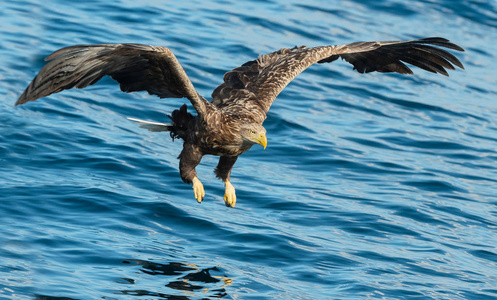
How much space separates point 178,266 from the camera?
26.7 ft

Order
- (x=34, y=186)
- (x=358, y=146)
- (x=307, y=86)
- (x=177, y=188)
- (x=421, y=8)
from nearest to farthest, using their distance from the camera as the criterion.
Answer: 1. (x=34, y=186)
2. (x=177, y=188)
3. (x=358, y=146)
4. (x=307, y=86)
5. (x=421, y=8)

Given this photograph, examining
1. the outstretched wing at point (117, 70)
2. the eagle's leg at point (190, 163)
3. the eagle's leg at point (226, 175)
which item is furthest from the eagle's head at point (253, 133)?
the eagle's leg at point (226, 175)

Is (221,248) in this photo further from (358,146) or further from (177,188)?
(358,146)

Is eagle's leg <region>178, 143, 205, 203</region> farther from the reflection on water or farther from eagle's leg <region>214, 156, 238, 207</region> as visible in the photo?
the reflection on water

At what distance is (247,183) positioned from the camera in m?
10.6

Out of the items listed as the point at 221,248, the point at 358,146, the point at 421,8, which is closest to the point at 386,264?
the point at 221,248

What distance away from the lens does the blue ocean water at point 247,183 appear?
8.10 metres

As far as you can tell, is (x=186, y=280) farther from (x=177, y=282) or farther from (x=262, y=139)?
(x=262, y=139)

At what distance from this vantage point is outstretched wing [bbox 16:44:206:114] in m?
6.58

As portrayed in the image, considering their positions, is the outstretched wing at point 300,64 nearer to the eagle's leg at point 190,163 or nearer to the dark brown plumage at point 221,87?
the dark brown plumage at point 221,87

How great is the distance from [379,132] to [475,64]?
206 inches

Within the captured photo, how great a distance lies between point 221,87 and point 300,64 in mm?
914

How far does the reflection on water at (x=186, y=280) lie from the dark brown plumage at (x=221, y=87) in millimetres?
726

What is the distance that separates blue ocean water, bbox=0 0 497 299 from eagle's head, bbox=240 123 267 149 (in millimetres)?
1475
